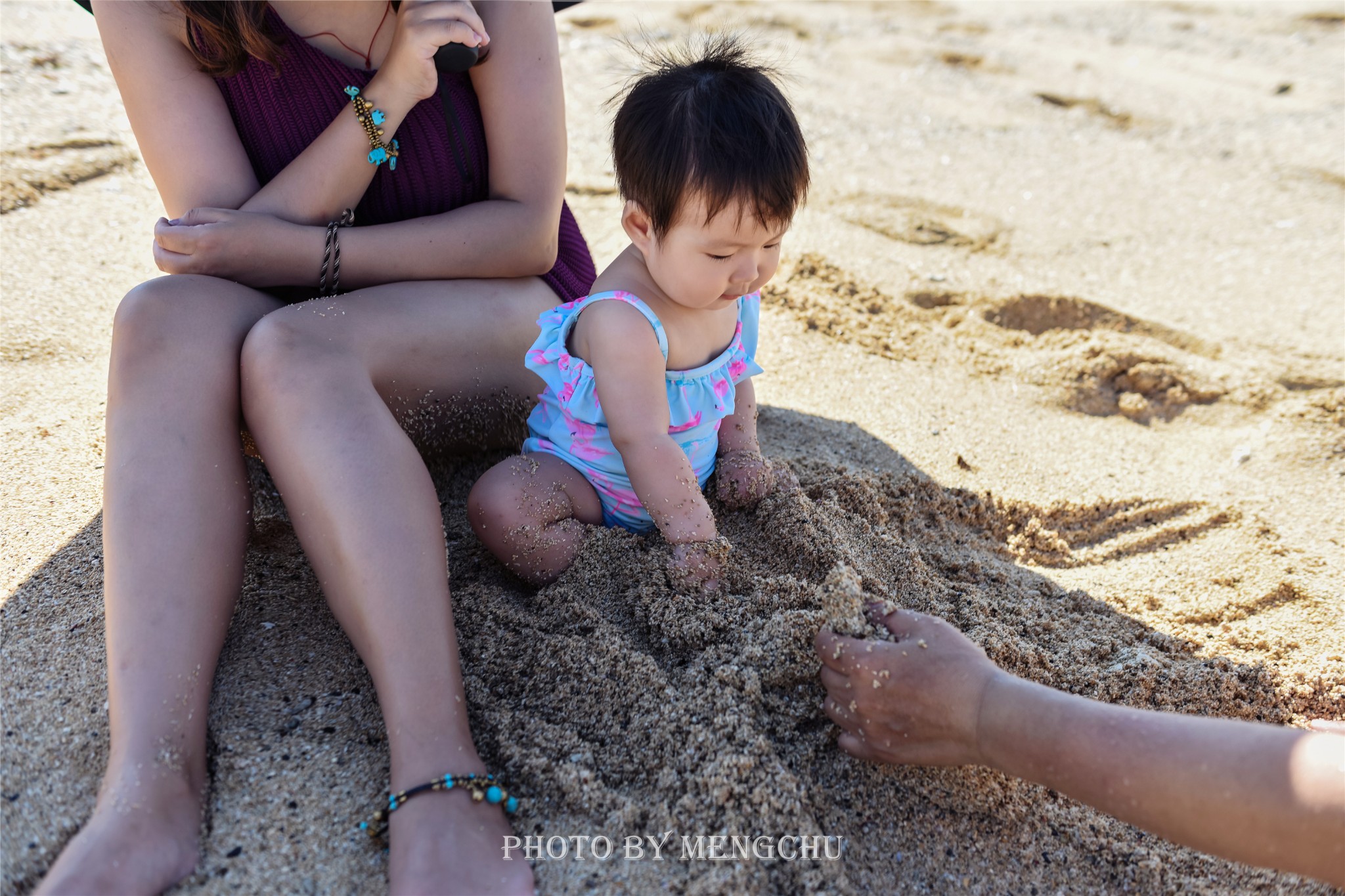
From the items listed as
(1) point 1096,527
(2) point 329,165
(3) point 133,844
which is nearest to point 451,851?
(3) point 133,844

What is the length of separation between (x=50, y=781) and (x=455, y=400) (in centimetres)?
95

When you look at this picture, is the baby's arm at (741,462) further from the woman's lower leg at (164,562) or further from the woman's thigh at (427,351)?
the woman's lower leg at (164,562)

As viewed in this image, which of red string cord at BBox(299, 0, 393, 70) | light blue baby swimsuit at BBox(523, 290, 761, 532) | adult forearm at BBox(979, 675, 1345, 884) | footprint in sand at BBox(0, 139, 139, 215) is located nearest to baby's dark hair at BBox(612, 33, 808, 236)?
light blue baby swimsuit at BBox(523, 290, 761, 532)

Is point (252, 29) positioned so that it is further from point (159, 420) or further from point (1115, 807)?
point (1115, 807)

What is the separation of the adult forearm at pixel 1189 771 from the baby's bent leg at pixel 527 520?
0.80 meters

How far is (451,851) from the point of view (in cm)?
132

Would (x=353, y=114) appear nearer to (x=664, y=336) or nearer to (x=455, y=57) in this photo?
(x=455, y=57)

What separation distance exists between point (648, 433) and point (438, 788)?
28.2 inches

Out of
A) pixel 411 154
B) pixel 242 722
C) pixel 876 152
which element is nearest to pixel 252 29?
pixel 411 154

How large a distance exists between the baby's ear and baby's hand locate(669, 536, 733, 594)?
0.56m

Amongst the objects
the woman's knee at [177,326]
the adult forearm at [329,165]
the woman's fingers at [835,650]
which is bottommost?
the woman's fingers at [835,650]

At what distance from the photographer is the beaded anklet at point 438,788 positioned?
1374 mm

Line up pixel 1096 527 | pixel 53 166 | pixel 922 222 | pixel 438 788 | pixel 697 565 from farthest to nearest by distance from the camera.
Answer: pixel 922 222
pixel 53 166
pixel 1096 527
pixel 697 565
pixel 438 788

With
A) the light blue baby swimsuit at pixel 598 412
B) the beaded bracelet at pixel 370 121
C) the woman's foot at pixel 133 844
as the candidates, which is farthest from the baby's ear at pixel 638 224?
the woman's foot at pixel 133 844
